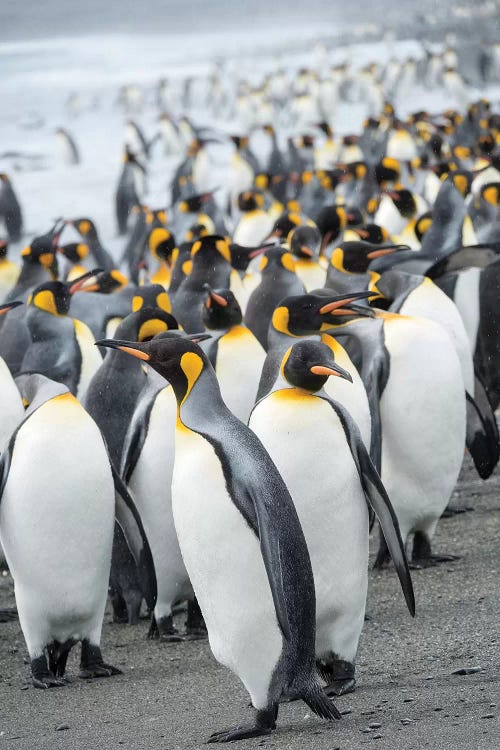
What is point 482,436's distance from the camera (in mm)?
4727

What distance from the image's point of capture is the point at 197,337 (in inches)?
126

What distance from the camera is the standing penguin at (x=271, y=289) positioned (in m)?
5.41

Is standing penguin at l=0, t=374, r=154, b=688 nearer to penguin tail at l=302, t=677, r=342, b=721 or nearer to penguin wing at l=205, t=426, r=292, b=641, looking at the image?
penguin wing at l=205, t=426, r=292, b=641

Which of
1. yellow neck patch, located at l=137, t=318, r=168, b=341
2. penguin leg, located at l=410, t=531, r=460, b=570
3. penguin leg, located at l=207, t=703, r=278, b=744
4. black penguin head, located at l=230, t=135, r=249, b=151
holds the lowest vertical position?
penguin leg, located at l=410, t=531, r=460, b=570

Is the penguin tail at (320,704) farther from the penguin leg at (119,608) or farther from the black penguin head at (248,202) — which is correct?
the black penguin head at (248,202)

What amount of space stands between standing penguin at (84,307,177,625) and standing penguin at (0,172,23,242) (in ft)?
44.7

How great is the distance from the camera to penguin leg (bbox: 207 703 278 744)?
260 centimetres

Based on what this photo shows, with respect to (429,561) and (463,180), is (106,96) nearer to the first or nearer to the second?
(463,180)

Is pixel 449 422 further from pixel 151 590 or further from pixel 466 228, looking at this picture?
pixel 466 228

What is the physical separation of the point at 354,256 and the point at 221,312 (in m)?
1.02

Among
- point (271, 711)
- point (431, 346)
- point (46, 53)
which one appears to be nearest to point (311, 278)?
point (431, 346)

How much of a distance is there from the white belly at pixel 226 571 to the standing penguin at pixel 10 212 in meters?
15.1

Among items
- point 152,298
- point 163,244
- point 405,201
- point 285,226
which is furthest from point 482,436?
point 405,201

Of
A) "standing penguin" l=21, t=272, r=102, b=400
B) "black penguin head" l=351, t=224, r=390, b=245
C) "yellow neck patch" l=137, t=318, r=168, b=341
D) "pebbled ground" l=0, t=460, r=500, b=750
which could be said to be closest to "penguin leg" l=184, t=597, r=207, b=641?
"pebbled ground" l=0, t=460, r=500, b=750
